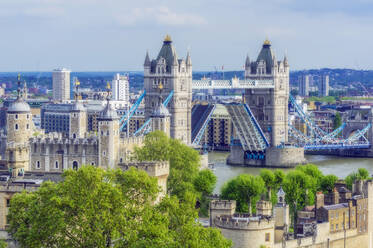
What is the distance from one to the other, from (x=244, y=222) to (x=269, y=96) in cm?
7082

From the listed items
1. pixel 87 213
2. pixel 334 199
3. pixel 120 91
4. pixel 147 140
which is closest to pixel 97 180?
pixel 87 213

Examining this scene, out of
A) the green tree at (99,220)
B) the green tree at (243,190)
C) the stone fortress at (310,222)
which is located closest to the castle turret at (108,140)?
the green tree at (243,190)

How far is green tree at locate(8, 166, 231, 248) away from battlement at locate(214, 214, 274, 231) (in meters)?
2.10

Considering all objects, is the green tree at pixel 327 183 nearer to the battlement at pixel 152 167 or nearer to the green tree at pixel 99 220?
the battlement at pixel 152 167

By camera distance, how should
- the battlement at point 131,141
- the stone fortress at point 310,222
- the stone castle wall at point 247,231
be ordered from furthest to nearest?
the battlement at point 131,141 < the stone fortress at point 310,222 < the stone castle wall at point 247,231

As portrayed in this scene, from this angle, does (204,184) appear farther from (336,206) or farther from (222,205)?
(222,205)

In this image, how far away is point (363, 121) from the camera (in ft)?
383

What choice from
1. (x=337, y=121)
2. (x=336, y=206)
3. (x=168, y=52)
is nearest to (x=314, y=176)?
(x=336, y=206)

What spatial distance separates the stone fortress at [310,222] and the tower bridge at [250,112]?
3744 cm

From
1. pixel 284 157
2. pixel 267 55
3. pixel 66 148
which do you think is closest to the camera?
pixel 66 148

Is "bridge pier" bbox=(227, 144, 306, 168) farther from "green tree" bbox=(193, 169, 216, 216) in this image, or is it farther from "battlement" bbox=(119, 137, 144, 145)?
"green tree" bbox=(193, 169, 216, 216)

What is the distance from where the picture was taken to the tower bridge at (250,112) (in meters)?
96.9

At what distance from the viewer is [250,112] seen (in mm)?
102438

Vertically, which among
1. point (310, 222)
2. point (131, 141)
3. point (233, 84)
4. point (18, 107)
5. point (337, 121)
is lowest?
point (310, 222)
